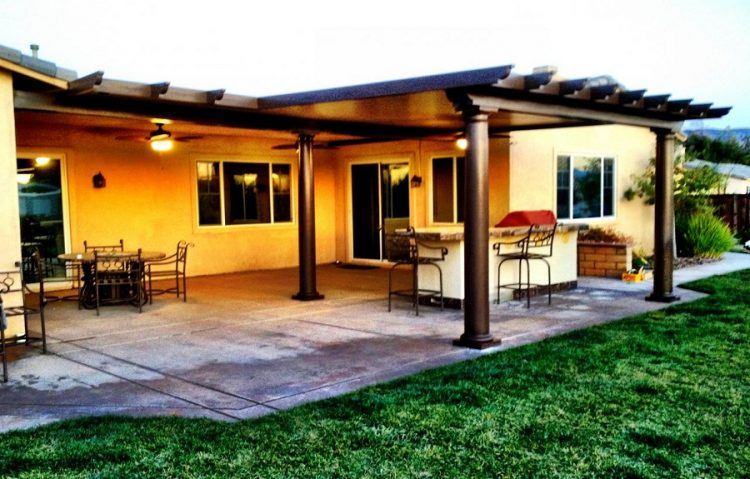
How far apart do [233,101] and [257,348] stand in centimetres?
321

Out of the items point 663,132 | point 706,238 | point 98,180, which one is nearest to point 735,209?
point 706,238

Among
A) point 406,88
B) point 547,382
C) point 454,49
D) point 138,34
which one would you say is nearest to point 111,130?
point 406,88

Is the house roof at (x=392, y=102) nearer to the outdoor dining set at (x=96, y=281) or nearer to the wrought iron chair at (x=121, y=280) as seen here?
the outdoor dining set at (x=96, y=281)

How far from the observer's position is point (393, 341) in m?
7.24

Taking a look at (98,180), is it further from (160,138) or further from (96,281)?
(96,281)

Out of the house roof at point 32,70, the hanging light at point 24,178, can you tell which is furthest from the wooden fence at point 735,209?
the house roof at point 32,70

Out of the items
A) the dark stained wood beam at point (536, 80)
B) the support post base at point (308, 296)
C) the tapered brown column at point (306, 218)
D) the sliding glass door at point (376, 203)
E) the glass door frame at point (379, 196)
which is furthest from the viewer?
the sliding glass door at point (376, 203)

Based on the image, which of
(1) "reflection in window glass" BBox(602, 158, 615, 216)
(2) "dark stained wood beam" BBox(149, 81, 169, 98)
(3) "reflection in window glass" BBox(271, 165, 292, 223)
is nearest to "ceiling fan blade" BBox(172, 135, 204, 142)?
(3) "reflection in window glass" BBox(271, 165, 292, 223)

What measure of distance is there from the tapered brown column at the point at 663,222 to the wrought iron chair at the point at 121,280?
6.99 m

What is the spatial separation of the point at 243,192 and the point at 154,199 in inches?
79.3

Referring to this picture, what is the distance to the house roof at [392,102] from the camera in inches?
266

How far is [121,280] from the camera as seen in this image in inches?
387

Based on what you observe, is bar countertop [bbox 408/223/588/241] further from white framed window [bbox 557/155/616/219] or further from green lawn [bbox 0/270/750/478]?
white framed window [bbox 557/155/616/219]

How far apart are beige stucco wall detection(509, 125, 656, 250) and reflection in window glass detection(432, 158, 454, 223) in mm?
1376
